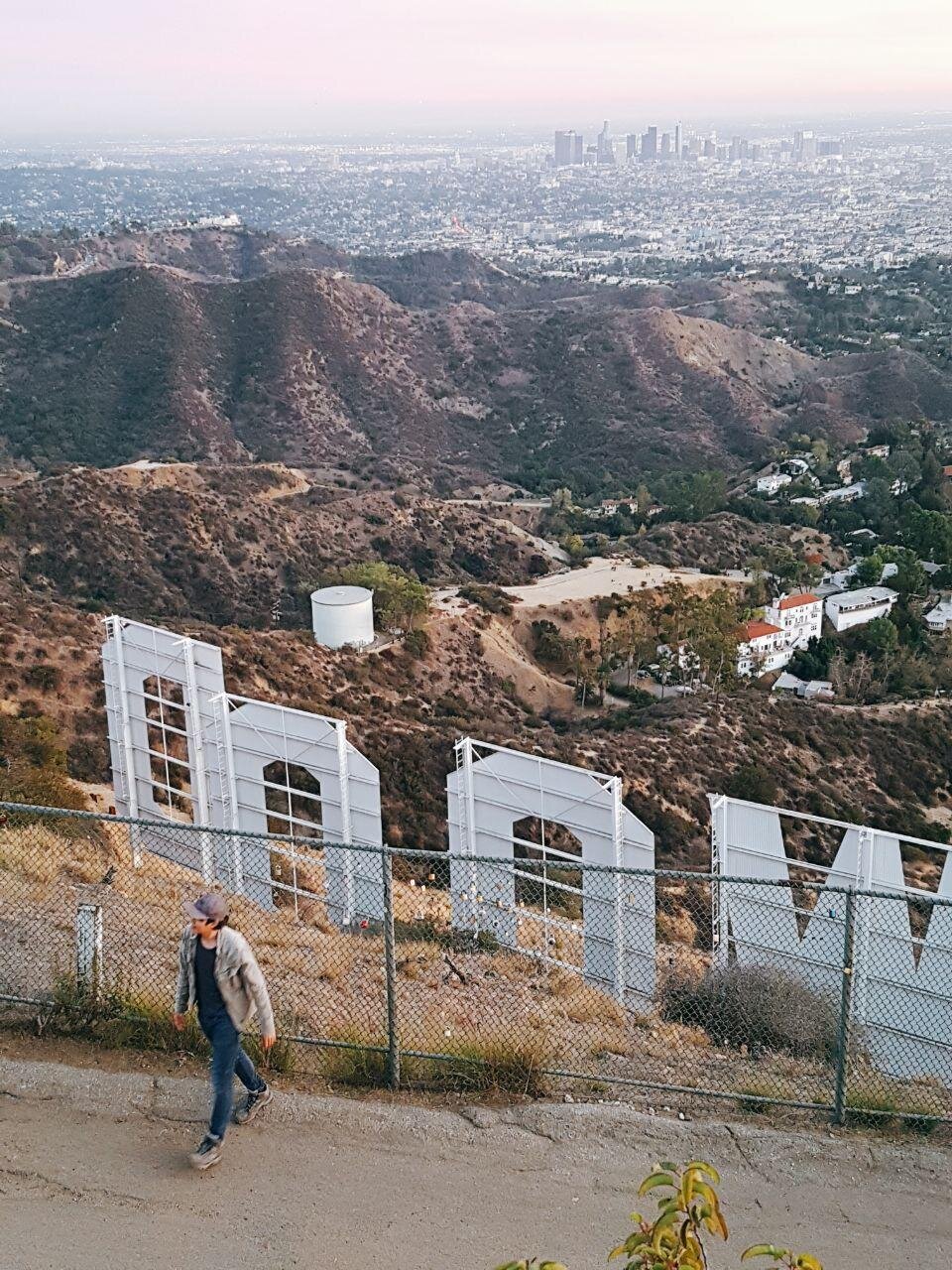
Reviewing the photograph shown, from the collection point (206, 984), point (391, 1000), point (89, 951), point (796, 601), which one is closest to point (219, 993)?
point (206, 984)

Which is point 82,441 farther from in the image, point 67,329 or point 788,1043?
point 788,1043

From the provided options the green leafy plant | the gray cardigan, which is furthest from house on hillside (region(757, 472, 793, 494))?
the green leafy plant

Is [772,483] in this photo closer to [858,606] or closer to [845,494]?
[845,494]

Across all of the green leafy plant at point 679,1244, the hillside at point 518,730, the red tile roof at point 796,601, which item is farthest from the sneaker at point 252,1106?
the red tile roof at point 796,601

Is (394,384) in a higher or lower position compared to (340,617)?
higher

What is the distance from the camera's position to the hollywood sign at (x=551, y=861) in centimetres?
974

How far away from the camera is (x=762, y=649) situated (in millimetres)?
39906

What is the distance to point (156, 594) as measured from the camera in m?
39.6

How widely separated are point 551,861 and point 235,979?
5.23m

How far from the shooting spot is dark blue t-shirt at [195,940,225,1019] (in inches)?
241

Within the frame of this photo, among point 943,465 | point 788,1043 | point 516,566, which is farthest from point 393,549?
point 788,1043

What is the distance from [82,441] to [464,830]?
57.5 m

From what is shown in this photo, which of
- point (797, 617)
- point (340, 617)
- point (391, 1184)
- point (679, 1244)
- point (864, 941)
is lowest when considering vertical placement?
point (797, 617)

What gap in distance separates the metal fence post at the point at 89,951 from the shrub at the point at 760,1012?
4.20 m
